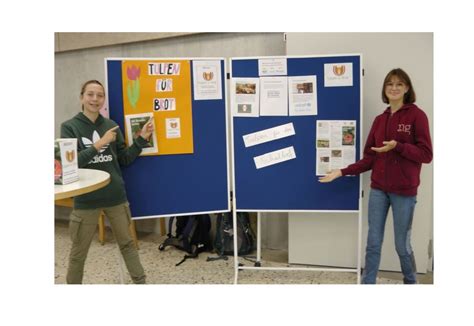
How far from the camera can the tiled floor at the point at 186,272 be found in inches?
103

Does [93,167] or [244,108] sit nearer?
[93,167]

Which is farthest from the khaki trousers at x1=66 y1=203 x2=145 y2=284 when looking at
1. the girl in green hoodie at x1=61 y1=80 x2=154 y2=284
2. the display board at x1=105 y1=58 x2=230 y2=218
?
the display board at x1=105 y1=58 x2=230 y2=218

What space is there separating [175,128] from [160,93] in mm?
241

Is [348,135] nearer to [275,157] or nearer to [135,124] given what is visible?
[275,157]

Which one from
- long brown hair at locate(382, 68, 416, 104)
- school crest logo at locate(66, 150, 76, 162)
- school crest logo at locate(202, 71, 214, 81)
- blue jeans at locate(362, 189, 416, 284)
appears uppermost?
school crest logo at locate(202, 71, 214, 81)

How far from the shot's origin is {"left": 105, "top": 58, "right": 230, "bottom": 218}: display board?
2.31 m

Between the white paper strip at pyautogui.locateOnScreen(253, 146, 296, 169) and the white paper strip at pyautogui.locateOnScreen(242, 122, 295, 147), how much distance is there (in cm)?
9

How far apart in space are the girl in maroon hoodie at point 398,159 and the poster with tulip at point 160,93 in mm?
1192

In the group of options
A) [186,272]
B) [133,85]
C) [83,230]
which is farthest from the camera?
[186,272]

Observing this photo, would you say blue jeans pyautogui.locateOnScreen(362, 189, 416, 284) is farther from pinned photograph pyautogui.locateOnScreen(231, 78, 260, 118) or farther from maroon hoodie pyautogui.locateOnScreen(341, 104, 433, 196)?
pinned photograph pyautogui.locateOnScreen(231, 78, 260, 118)

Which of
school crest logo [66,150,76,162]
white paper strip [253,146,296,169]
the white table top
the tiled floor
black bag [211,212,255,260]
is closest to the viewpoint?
the white table top

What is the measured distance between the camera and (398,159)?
2.07 meters

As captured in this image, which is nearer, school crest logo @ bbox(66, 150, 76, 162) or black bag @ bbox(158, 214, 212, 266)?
school crest logo @ bbox(66, 150, 76, 162)

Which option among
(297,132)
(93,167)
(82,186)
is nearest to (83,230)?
(93,167)
